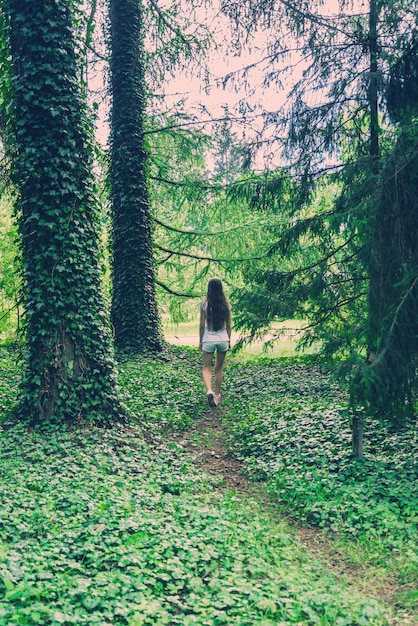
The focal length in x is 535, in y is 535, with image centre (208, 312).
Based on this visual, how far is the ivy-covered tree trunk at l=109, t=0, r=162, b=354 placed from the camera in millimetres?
11680

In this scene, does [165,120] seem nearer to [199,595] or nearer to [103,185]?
[103,185]

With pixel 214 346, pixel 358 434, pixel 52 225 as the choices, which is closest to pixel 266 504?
pixel 358 434

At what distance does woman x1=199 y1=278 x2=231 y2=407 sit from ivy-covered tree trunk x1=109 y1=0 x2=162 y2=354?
3.32 m

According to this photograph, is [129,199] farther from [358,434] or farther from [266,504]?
[266,504]

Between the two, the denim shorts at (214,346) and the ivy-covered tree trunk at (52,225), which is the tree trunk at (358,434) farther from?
the denim shorts at (214,346)

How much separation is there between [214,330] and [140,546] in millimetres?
5087

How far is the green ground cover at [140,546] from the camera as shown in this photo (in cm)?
311

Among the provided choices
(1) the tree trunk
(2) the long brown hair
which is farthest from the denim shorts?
(1) the tree trunk

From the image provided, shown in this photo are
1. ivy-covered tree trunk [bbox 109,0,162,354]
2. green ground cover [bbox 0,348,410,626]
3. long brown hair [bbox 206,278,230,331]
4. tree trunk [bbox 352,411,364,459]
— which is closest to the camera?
green ground cover [bbox 0,348,410,626]

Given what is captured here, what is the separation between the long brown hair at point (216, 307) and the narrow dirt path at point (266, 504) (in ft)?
4.48

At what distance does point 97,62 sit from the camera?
44.2 ft

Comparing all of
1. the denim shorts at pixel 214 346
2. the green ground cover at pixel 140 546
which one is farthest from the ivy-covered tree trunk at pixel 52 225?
the denim shorts at pixel 214 346

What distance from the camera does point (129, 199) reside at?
458 inches

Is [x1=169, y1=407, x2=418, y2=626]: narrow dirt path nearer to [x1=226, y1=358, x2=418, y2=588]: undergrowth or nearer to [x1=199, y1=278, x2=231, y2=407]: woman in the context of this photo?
[x1=226, y1=358, x2=418, y2=588]: undergrowth
